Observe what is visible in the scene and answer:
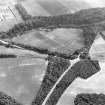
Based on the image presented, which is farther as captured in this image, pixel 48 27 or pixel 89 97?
pixel 48 27

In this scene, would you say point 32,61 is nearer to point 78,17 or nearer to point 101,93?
point 101,93

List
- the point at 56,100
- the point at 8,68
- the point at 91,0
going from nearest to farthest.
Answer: the point at 56,100 < the point at 8,68 < the point at 91,0

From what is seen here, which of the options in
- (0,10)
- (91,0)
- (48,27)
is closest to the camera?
(48,27)

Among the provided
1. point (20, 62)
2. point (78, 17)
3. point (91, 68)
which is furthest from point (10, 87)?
point (78, 17)

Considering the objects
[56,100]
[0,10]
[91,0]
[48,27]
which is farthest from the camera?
[91,0]

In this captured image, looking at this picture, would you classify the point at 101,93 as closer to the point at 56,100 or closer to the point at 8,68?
the point at 56,100

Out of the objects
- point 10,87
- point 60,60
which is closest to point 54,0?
point 60,60

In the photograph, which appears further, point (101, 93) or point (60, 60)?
point (60, 60)

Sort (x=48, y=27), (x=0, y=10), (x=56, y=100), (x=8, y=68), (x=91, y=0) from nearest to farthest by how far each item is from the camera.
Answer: (x=56, y=100), (x=8, y=68), (x=48, y=27), (x=0, y=10), (x=91, y=0)

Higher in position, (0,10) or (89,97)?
(89,97)
